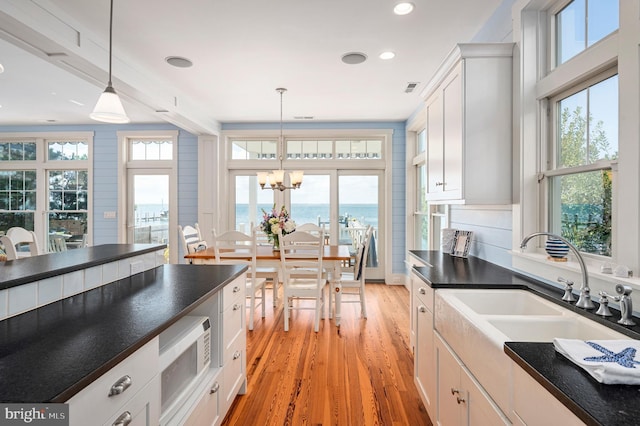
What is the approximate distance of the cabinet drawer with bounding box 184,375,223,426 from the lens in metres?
1.53

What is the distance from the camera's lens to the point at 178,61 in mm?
3340

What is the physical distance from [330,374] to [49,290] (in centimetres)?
199

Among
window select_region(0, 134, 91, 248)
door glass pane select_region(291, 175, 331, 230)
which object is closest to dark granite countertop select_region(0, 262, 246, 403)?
door glass pane select_region(291, 175, 331, 230)

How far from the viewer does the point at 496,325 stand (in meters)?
1.40

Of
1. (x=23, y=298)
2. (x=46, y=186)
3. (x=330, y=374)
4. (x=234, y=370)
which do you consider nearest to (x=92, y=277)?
(x=23, y=298)

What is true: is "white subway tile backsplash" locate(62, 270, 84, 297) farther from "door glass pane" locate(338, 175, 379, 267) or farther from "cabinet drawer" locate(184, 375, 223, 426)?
"door glass pane" locate(338, 175, 379, 267)

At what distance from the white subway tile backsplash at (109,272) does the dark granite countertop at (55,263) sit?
32 millimetres

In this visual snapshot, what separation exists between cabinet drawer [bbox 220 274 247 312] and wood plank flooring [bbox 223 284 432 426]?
2.37ft

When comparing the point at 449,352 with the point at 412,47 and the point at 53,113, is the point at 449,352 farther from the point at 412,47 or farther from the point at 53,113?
the point at 53,113

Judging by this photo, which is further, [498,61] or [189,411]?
[498,61]

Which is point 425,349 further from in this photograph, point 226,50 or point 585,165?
point 226,50

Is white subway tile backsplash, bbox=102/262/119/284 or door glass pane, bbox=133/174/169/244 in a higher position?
door glass pane, bbox=133/174/169/244

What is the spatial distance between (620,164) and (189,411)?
2.13 m

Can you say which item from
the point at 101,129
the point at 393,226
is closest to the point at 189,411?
the point at 393,226
